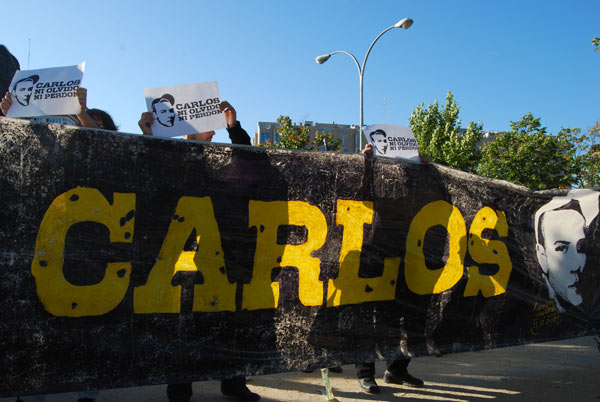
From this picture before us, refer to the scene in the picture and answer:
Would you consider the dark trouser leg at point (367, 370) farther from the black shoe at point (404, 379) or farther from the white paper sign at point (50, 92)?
the white paper sign at point (50, 92)

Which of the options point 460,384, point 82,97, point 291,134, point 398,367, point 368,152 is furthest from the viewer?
point 291,134

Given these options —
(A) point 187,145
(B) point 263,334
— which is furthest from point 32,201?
(B) point 263,334

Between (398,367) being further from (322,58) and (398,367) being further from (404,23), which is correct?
(322,58)

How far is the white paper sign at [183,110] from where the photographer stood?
3451mm

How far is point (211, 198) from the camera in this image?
319 cm

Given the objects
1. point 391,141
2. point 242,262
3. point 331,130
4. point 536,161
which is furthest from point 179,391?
point 331,130

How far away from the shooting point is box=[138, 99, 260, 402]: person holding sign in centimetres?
342

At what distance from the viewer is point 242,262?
3.20m

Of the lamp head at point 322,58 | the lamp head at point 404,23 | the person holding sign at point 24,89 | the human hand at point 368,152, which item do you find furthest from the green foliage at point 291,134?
the person holding sign at point 24,89

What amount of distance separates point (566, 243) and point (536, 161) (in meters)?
21.6

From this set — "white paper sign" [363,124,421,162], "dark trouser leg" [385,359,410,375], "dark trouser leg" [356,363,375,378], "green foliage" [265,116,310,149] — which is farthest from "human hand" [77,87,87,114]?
"green foliage" [265,116,310,149]

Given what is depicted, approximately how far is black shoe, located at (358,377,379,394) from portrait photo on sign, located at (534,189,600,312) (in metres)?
1.85

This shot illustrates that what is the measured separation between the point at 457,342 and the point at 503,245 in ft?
3.27

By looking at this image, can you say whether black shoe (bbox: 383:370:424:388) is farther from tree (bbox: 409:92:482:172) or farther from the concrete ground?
tree (bbox: 409:92:482:172)
